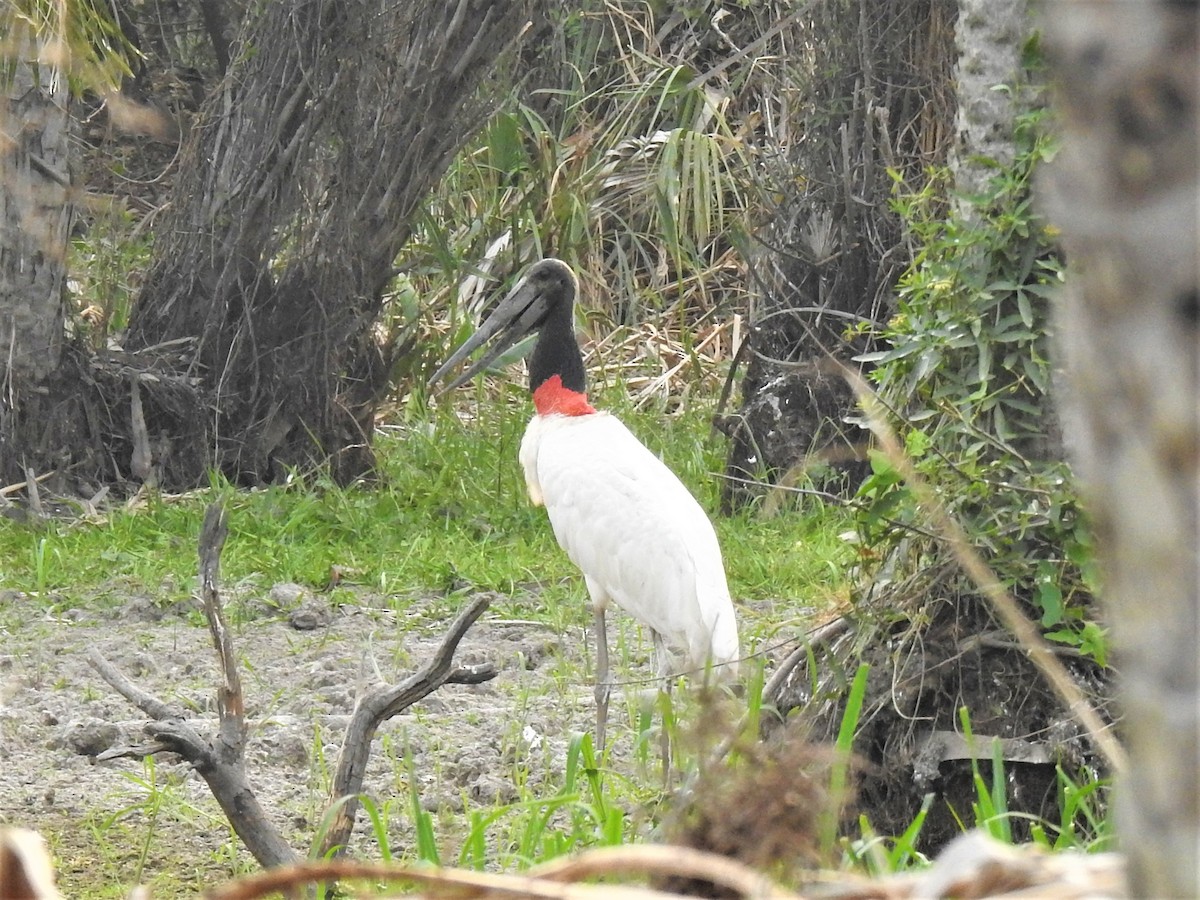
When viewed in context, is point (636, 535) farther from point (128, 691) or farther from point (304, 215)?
point (304, 215)

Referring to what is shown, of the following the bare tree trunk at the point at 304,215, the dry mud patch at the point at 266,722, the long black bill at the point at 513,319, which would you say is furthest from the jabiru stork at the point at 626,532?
the bare tree trunk at the point at 304,215

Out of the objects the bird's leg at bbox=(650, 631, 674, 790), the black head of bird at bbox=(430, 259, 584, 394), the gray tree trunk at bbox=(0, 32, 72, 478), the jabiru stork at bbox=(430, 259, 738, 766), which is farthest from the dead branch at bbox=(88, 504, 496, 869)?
the gray tree trunk at bbox=(0, 32, 72, 478)

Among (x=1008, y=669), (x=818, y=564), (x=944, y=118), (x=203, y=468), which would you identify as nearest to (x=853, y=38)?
(x=944, y=118)

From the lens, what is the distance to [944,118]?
638cm

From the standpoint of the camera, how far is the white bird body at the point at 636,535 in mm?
4652

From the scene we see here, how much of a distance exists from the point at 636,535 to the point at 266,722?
1.19 metres

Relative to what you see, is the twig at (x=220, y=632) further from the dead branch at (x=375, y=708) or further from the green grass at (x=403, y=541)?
the green grass at (x=403, y=541)

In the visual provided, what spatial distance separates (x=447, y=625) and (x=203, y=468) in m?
2.20

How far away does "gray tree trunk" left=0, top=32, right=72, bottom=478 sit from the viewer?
21.0 feet

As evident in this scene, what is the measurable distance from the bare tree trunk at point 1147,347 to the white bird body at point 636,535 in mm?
3682

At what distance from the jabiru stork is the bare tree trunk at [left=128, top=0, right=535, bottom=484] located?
5.49 feet

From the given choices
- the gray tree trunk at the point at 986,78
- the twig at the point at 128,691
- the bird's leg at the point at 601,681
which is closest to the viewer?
the twig at the point at 128,691

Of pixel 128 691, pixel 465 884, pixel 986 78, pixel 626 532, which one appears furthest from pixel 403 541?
pixel 465 884

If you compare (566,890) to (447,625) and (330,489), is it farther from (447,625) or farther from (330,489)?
(330,489)
